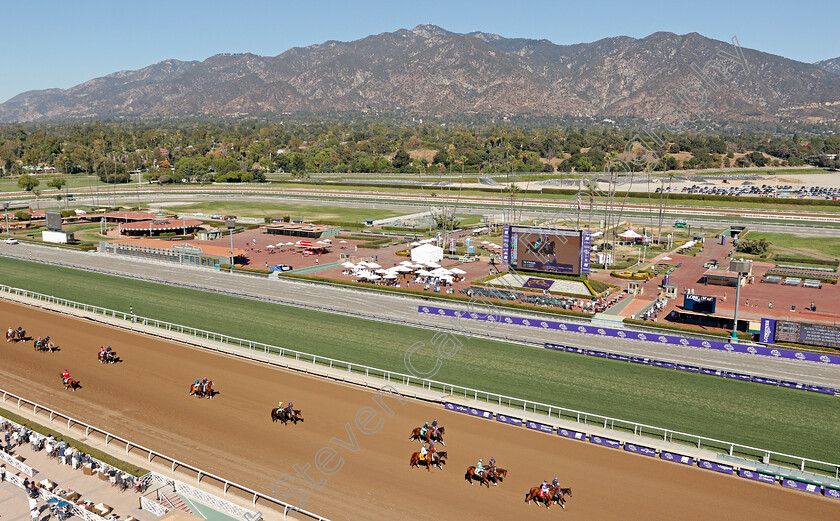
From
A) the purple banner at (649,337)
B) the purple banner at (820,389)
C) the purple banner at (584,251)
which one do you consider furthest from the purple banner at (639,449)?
the purple banner at (584,251)

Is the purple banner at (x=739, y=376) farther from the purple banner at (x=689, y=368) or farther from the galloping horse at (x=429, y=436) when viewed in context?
the galloping horse at (x=429, y=436)

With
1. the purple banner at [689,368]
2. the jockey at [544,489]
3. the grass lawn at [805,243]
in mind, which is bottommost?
the purple banner at [689,368]

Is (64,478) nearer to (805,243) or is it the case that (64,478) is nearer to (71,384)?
(71,384)

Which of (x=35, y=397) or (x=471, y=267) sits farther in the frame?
(x=471, y=267)

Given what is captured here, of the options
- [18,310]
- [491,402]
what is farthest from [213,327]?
[491,402]

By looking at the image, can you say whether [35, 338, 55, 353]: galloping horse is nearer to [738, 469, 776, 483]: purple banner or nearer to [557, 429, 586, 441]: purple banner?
[557, 429, 586, 441]: purple banner

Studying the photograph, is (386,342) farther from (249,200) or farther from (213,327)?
(249,200)
